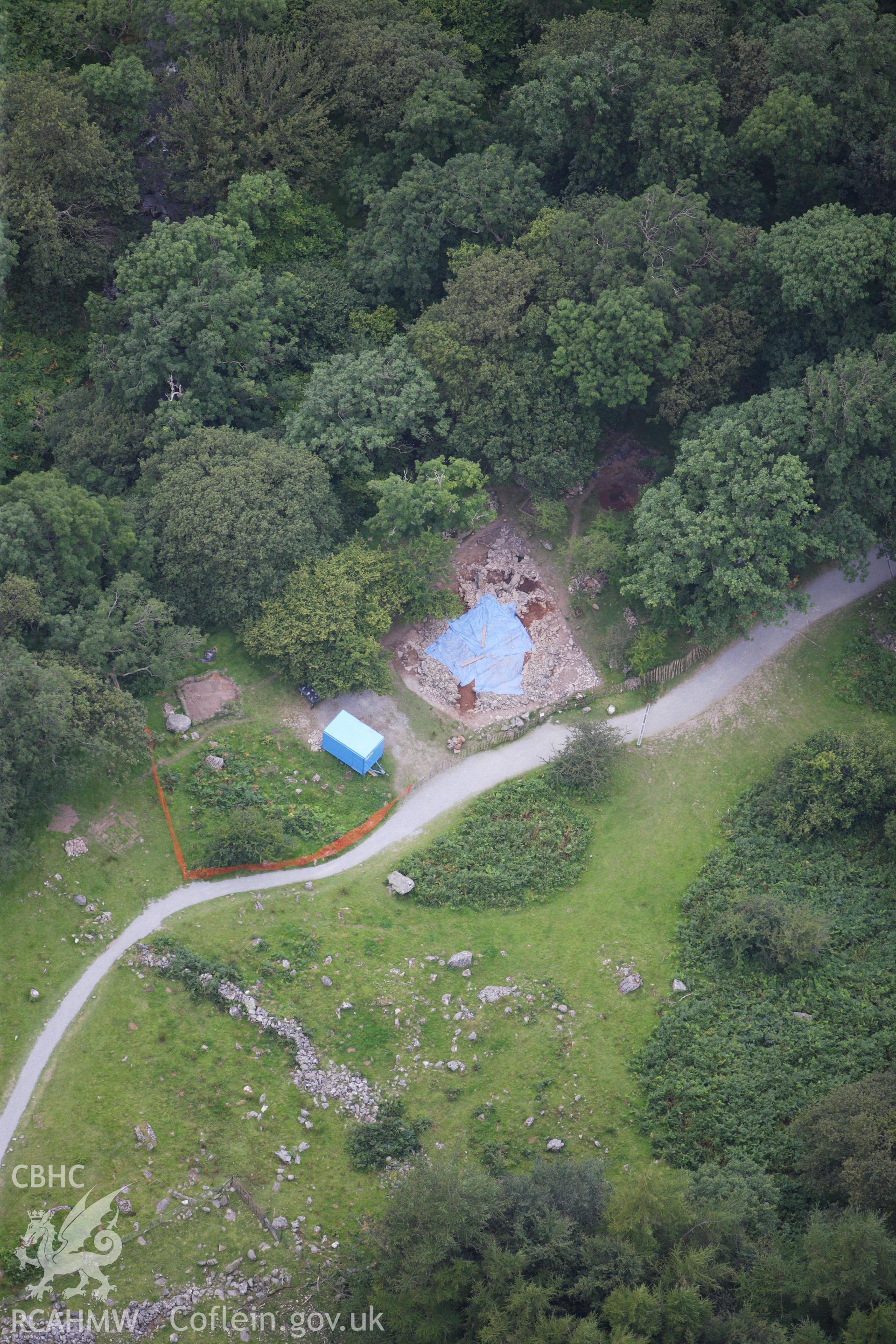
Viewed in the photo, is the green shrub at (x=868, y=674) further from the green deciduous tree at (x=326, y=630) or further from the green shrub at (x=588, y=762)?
the green deciduous tree at (x=326, y=630)

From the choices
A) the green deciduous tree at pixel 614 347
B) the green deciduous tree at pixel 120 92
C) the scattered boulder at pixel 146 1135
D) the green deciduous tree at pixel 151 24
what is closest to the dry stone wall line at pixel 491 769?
the scattered boulder at pixel 146 1135

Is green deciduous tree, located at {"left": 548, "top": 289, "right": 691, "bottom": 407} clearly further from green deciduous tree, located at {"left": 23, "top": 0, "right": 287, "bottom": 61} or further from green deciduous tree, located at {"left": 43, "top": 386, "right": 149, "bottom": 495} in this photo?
green deciduous tree, located at {"left": 23, "top": 0, "right": 287, "bottom": 61}

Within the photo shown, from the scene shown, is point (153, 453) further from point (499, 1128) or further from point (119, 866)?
point (499, 1128)

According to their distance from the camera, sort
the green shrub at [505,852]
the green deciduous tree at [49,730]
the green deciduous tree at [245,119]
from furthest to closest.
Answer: the green deciduous tree at [245,119] < the green shrub at [505,852] < the green deciduous tree at [49,730]

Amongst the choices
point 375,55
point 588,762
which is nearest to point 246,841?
point 588,762

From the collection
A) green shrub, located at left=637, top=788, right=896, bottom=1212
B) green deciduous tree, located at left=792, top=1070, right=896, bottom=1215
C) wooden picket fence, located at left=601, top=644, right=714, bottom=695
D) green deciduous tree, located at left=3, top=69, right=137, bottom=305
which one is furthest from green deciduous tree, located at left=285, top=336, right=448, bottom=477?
green deciduous tree, located at left=792, top=1070, right=896, bottom=1215

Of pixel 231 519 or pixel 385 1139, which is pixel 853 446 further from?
pixel 385 1139
